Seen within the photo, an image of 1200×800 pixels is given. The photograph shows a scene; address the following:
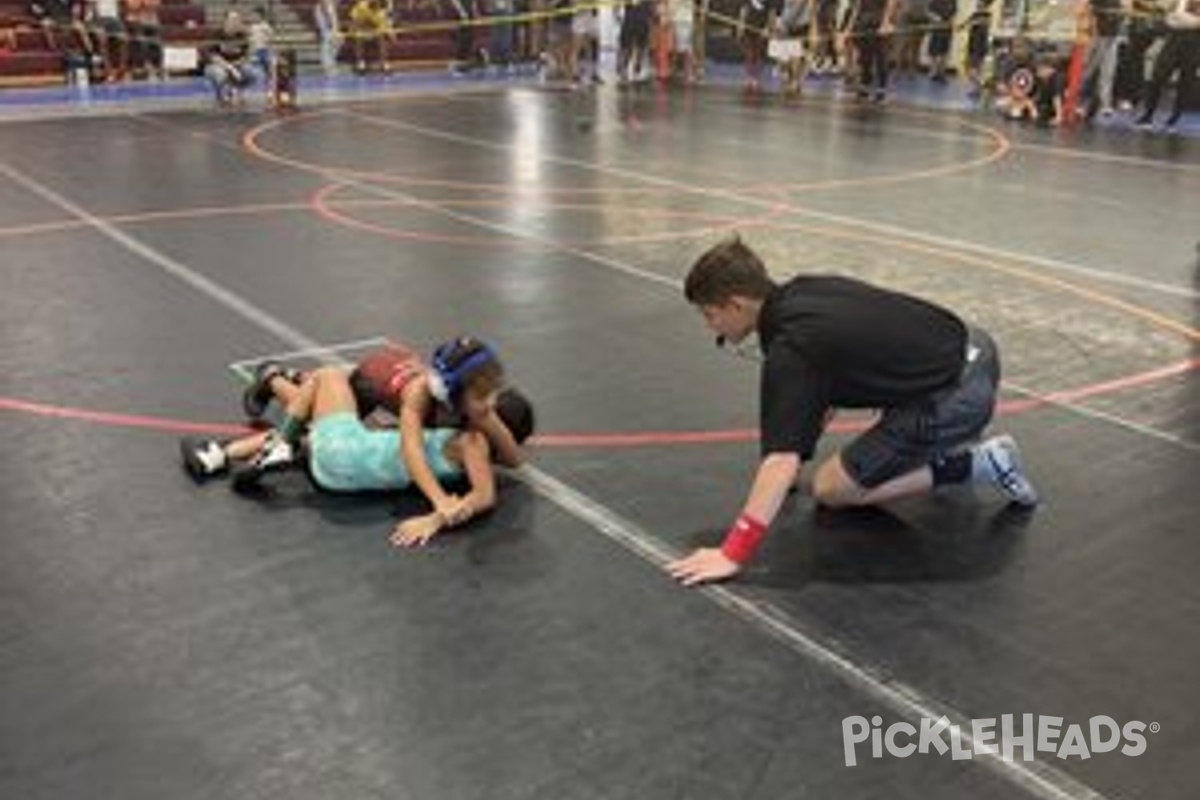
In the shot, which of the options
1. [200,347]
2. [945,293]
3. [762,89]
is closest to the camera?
[200,347]

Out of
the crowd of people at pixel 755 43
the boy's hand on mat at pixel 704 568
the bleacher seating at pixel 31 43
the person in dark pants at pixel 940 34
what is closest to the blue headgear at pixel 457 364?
the boy's hand on mat at pixel 704 568

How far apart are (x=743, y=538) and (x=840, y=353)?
1.97 feet

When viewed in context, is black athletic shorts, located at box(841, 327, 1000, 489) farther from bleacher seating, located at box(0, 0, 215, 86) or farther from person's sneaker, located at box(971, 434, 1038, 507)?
bleacher seating, located at box(0, 0, 215, 86)

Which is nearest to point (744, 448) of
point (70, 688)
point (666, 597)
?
point (666, 597)

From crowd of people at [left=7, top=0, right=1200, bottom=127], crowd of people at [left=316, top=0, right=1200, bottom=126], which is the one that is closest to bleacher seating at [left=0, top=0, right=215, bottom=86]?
crowd of people at [left=7, top=0, right=1200, bottom=127]

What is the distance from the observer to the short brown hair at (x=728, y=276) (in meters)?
3.63

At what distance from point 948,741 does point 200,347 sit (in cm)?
397

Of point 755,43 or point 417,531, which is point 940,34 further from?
point 417,531

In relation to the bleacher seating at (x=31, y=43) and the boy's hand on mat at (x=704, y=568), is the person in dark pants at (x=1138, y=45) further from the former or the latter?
the boy's hand on mat at (x=704, y=568)

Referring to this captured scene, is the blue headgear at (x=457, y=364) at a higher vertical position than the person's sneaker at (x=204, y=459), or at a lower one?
higher

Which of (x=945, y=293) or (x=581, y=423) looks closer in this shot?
(x=581, y=423)

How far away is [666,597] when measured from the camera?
12.1 feet

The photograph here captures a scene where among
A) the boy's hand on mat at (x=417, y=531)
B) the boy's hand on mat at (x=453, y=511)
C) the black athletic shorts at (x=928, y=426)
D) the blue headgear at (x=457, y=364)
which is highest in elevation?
the blue headgear at (x=457, y=364)

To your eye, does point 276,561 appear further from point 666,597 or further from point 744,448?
point 744,448
